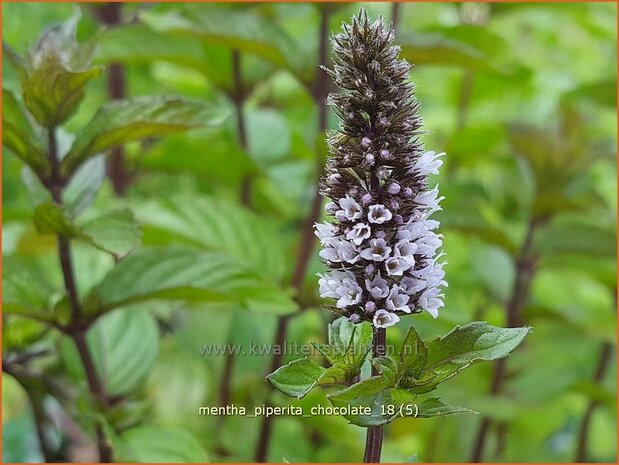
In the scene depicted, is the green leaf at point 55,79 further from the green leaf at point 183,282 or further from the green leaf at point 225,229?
the green leaf at point 225,229

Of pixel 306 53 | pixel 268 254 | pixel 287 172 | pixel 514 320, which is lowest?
pixel 514 320

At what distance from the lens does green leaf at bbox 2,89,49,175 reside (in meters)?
0.74

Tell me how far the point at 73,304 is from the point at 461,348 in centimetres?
46

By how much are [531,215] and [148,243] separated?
59 centimetres

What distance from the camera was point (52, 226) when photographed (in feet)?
2.41

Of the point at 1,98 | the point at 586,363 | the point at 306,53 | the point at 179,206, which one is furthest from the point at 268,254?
the point at 586,363

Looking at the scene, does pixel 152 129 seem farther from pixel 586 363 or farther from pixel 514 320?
pixel 586 363

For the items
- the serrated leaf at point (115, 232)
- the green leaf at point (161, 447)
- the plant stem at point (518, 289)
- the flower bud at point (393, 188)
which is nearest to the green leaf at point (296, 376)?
the flower bud at point (393, 188)

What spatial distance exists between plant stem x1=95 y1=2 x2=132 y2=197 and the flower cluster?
81 centimetres

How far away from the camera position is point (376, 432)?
52 centimetres

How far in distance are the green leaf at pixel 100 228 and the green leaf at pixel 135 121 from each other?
0.23 ft

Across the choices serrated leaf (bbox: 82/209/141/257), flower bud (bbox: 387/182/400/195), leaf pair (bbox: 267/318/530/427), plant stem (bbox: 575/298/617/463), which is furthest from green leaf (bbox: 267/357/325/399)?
plant stem (bbox: 575/298/617/463)

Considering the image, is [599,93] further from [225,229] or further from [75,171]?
[75,171]

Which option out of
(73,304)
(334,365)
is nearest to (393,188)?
(334,365)
